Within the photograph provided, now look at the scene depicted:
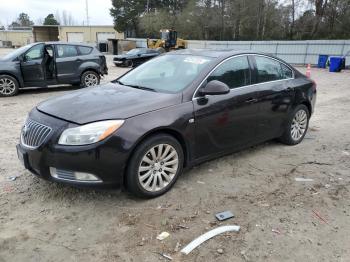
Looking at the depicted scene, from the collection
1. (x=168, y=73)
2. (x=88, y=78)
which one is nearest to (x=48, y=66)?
(x=88, y=78)

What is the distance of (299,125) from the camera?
582 centimetres

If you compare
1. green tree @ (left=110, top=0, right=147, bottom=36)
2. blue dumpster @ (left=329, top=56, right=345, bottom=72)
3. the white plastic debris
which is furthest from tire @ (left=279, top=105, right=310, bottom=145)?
green tree @ (left=110, top=0, right=147, bottom=36)

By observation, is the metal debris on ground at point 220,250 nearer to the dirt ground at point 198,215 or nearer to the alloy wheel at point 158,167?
the dirt ground at point 198,215

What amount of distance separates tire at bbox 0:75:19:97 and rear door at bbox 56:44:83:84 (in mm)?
1301

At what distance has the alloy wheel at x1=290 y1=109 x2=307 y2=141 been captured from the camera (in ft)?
18.7

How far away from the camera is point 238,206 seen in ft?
12.2

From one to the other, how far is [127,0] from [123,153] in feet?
214

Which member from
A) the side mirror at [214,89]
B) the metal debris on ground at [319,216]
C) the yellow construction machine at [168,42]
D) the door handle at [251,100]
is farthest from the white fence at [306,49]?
the metal debris on ground at [319,216]

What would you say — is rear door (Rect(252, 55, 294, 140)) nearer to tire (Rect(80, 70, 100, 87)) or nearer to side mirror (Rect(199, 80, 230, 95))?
side mirror (Rect(199, 80, 230, 95))

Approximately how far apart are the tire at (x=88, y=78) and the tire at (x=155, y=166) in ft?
27.6

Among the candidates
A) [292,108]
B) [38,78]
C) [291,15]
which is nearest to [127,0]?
[291,15]

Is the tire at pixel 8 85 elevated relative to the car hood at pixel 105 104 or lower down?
lower down

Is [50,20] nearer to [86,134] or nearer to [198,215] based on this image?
[86,134]

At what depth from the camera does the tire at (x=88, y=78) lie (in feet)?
37.9
